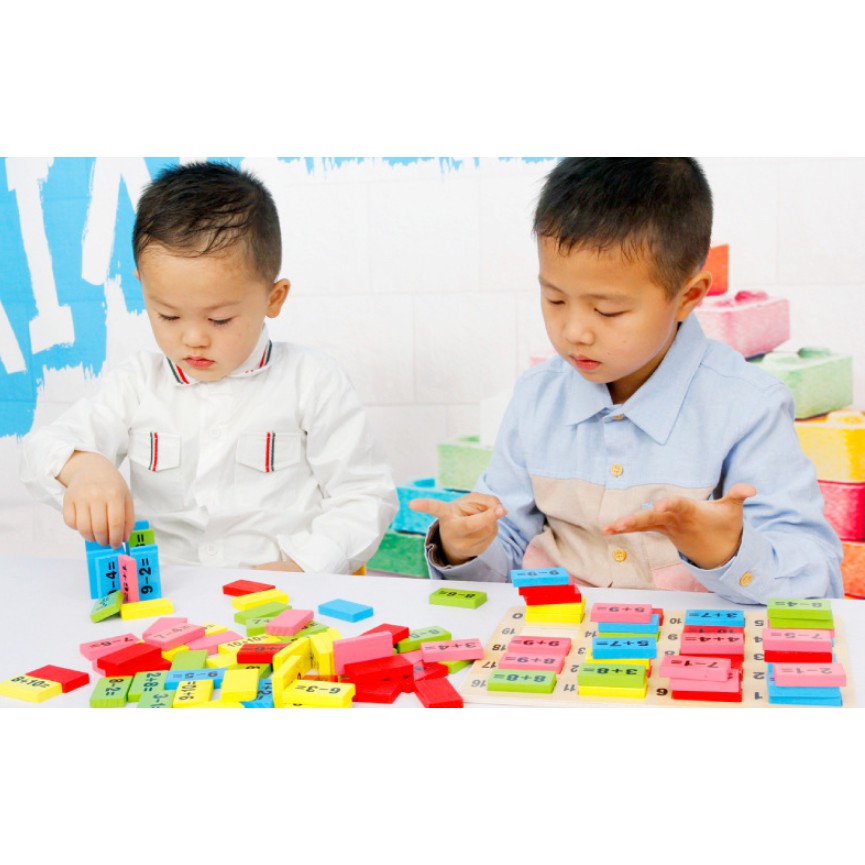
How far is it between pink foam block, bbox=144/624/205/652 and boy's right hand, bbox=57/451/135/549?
9.9 inches

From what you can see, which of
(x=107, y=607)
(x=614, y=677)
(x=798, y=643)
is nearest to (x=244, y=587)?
(x=107, y=607)

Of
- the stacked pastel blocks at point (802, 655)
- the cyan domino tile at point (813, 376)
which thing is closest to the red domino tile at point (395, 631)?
the stacked pastel blocks at point (802, 655)

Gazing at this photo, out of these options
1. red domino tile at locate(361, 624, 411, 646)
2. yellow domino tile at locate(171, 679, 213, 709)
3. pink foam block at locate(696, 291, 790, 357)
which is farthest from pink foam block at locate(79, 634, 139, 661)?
pink foam block at locate(696, 291, 790, 357)

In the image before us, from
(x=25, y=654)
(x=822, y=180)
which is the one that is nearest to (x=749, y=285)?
(x=822, y=180)

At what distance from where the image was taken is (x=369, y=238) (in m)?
2.38

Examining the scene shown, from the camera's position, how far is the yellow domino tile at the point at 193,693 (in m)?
0.85

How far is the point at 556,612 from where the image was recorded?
3.34ft

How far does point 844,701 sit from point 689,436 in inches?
21.3

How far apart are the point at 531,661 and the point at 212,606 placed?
1.26 ft

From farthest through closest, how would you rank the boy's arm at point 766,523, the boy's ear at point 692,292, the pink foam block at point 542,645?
the boy's ear at point 692,292 < the boy's arm at point 766,523 < the pink foam block at point 542,645

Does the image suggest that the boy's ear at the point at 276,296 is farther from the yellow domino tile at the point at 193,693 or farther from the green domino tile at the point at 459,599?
the yellow domino tile at the point at 193,693

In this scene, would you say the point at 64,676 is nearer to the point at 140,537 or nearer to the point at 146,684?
the point at 146,684

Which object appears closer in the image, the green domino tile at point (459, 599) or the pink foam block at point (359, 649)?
the pink foam block at point (359, 649)

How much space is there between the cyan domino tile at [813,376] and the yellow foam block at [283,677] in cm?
143
